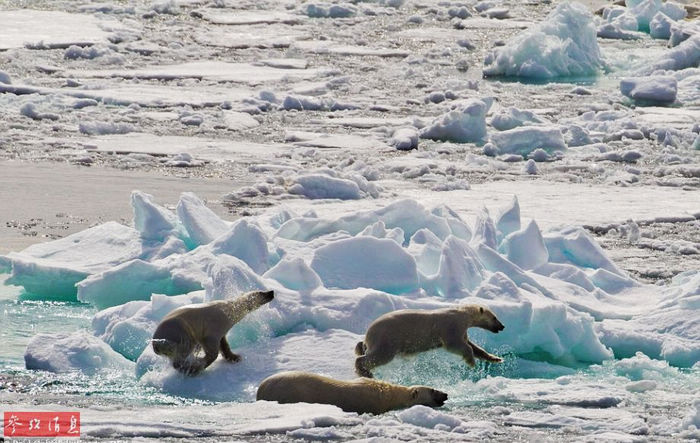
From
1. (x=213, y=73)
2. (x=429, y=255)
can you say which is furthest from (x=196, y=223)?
(x=213, y=73)

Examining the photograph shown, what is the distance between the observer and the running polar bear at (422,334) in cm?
630

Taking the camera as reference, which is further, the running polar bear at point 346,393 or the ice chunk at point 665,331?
the ice chunk at point 665,331

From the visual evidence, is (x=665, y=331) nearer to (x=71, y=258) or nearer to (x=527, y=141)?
(x=71, y=258)

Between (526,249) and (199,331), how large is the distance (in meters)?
2.36

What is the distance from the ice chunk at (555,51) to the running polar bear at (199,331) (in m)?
11.0

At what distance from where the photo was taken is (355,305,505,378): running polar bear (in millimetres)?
6296

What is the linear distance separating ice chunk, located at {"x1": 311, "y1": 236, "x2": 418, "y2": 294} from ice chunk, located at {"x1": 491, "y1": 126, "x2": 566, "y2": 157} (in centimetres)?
527

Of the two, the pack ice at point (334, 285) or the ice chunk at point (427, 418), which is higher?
the ice chunk at point (427, 418)

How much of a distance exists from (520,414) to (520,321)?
3.56 feet

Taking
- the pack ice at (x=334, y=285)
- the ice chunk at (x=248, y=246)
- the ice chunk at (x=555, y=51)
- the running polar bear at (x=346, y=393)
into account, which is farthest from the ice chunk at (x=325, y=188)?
the ice chunk at (x=555, y=51)

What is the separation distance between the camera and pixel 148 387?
6.18 meters

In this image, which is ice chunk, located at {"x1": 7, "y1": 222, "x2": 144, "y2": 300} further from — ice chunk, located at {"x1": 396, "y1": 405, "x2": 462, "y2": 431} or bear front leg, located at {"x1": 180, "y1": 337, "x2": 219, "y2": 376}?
ice chunk, located at {"x1": 396, "y1": 405, "x2": 462, "y2": 431}

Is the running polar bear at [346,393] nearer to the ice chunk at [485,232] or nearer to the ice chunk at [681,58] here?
the ice chunk at [485,232]

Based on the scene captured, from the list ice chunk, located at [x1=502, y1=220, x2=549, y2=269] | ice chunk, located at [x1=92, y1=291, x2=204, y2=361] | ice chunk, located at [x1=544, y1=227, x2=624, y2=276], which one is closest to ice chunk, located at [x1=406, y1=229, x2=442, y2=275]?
ice chunk, located at [x1=502, y1=220, x2=549, y2=269]
